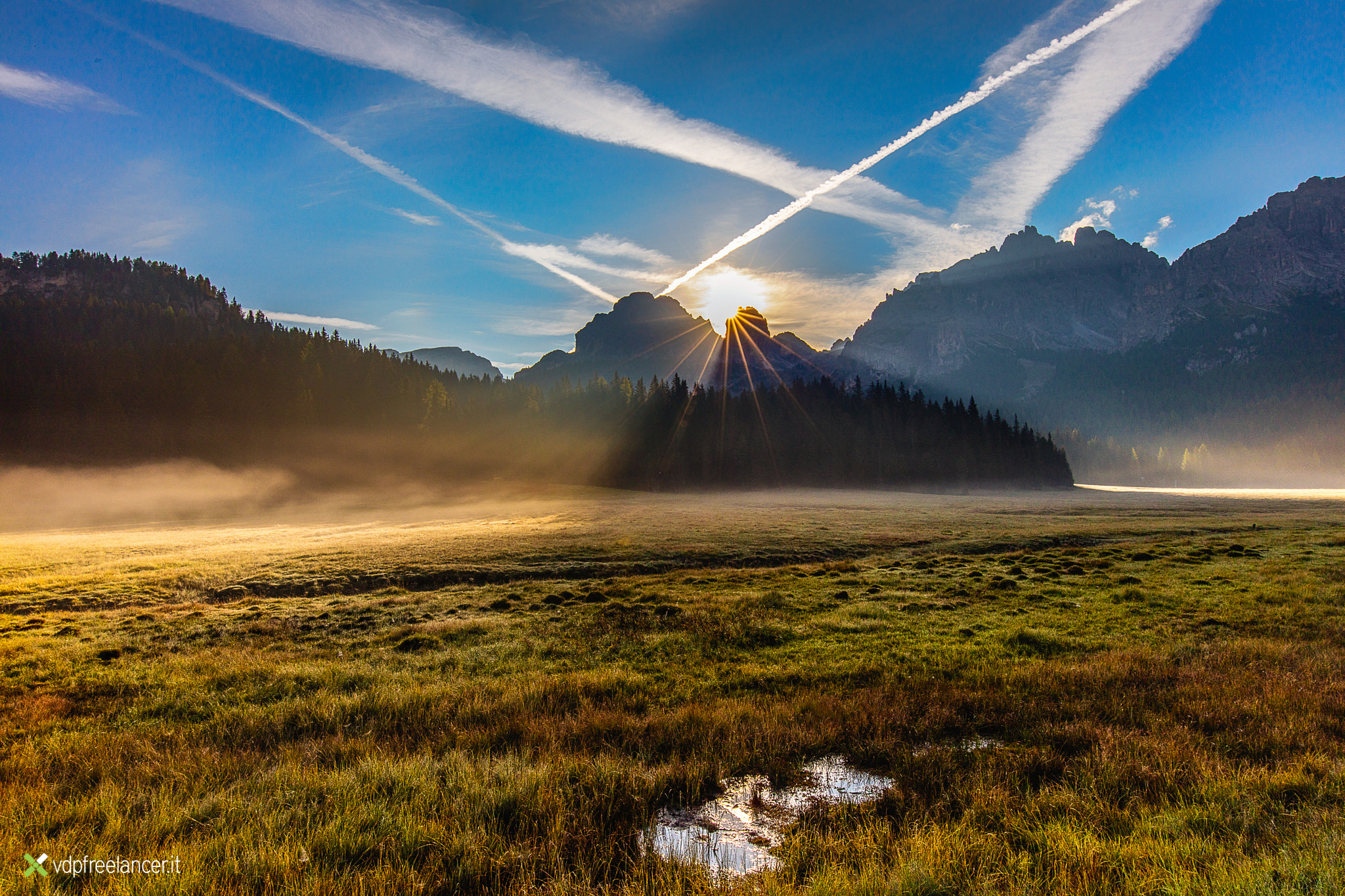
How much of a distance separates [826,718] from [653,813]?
3.63 metres

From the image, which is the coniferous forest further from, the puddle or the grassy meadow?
the puddle

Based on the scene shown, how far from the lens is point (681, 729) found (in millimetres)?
8242

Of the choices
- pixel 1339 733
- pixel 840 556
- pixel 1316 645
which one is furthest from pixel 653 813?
pixel 840 556

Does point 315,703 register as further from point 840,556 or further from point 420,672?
point 840,556

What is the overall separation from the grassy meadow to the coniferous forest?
322ft

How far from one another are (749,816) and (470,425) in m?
142

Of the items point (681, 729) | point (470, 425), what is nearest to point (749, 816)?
point (681, 729)

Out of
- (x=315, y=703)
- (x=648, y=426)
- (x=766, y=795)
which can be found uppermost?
(x=648, y=426)

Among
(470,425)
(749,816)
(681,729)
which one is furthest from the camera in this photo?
(470,425)

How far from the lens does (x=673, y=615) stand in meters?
17.8

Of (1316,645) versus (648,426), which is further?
(648,426)

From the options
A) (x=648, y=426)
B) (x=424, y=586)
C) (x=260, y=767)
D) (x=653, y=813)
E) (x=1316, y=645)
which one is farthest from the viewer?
(x=648, y=426)

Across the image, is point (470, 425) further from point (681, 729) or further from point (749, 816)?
point (749, 816)

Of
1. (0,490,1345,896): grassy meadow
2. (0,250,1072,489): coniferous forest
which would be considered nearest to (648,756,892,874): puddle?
(0,490,1345,896): grassy meadow
